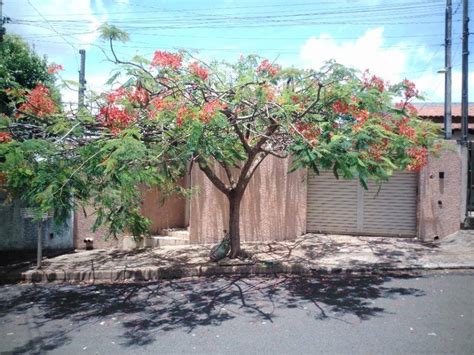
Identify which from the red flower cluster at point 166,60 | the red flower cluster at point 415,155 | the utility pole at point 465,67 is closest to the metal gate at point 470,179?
the utility pole at point 465,67

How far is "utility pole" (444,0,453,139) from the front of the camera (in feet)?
35.3

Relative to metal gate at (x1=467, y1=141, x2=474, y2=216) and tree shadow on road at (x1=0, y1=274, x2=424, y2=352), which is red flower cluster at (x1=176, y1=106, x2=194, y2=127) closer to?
tree shadow on road at (x1=0, y1=274, x2=424, y2=352)

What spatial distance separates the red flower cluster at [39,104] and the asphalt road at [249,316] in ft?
10.2

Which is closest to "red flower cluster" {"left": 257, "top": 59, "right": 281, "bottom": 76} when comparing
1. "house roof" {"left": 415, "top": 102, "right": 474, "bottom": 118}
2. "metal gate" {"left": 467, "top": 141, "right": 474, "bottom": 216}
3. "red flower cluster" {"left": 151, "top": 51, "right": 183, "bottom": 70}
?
"red flower cluster" {"left": 151, "top": 51, "right": 183, "bottom": 70}

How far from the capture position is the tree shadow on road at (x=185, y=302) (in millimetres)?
5520

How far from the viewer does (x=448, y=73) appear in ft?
35.7

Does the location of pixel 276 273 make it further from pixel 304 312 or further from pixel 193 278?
pixel 304 312

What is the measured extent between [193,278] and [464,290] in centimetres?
466

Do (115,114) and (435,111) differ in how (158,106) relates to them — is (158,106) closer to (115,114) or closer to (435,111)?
(115,114)

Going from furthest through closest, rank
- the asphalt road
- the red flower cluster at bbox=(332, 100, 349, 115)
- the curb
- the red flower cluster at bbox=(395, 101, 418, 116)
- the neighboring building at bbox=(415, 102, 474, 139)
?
the neighboring building at bbox=(415, 102, 474, 139) → the curb → the red flower cluster at bbox=(395, 101, 418, 116) → the red flower cluster at bbox=(332, 100, 349, 115) → the asphalt road

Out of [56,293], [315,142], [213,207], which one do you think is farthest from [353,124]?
[56,293]

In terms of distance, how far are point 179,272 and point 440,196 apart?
666cm

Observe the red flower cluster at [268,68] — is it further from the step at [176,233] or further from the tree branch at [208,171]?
the step at [176,233]

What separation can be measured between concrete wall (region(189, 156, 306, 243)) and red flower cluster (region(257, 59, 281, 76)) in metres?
3.34
